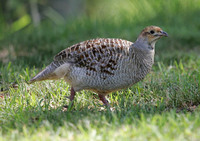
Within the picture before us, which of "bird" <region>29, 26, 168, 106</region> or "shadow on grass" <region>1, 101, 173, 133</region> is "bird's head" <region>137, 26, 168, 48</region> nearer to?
"bird" <region>29, 26, 168, 106</region>

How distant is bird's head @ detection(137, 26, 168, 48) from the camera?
4.45 meters

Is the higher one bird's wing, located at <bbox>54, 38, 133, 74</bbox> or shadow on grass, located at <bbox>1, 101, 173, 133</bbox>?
bird's wing, located at <bbox>54, 38, 133, 74</bbox>

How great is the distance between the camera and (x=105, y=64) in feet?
13.8

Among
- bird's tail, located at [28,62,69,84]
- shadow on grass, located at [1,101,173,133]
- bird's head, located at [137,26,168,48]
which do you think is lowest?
shadow on grass, located at [1,101,173,133]

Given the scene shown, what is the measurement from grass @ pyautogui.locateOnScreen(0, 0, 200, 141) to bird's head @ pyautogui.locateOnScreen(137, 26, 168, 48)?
74 centimetres

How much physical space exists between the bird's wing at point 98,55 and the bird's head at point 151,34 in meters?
0.25

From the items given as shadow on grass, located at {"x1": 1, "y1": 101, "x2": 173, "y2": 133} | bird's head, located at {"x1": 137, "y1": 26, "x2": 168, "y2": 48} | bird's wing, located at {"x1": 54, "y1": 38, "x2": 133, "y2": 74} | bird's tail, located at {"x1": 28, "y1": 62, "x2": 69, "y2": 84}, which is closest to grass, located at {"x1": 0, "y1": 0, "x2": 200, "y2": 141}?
shadow on grass, located at {"x1": 1, "y1": 101, "x2": 173, "y2": 133}

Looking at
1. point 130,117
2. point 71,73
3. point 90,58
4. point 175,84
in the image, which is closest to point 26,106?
point 71,73

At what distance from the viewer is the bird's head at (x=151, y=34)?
4445mm

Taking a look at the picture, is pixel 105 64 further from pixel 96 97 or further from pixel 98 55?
pixel 96 97

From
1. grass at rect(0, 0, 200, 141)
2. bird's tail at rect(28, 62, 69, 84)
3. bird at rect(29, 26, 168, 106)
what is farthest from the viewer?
bird's tail at rect(28, 62, 69, 84)

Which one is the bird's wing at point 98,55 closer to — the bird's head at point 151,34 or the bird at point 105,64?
the bird at point 105,64

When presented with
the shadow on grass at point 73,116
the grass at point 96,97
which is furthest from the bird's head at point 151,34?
the shadow on grass at point 73,116

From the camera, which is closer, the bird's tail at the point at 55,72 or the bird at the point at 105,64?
the bird at the point at 105,64
